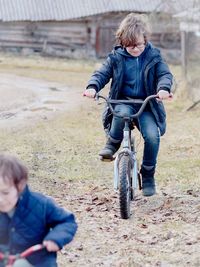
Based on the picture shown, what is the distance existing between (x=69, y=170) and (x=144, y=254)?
387 cm

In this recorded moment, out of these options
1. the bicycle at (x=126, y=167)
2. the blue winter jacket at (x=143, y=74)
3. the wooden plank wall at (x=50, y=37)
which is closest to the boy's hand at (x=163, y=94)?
the bicycle at (x=126, y=167)

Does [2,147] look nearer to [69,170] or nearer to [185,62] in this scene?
[69,170]

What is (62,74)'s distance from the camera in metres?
27.1

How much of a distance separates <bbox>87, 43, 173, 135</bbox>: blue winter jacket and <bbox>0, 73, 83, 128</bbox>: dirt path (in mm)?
7430

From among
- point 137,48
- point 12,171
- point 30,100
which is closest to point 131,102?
point 137,48

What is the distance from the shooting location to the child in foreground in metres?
3.57

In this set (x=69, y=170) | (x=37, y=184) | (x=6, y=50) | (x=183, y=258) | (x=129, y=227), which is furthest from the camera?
(x=6, y=50)

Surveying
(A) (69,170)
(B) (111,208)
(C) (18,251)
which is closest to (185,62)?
(A) (69,170)

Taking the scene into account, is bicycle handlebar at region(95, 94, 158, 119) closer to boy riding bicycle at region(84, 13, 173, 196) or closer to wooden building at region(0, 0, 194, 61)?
boy riding bicycle at region(84, 13, 173, 196)

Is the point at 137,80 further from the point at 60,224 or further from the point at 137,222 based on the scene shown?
the point at 60,224

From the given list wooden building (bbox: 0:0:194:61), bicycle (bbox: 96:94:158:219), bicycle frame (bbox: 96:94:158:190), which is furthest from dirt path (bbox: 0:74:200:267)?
wooden building (bbox: 0:0:194:61)

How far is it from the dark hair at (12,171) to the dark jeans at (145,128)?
316cm

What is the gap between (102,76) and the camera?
6.80 m

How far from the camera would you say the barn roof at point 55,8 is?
3484cm
